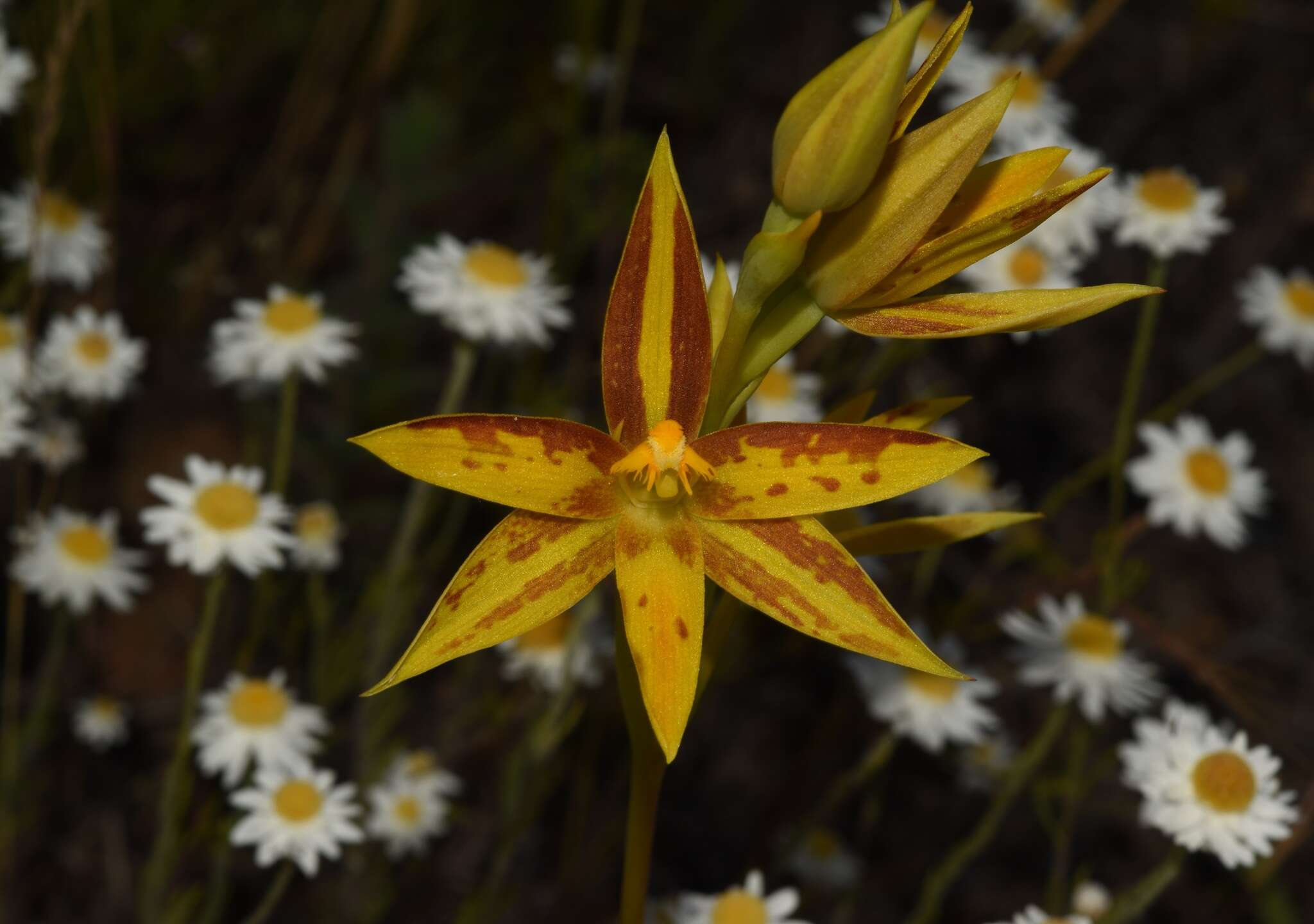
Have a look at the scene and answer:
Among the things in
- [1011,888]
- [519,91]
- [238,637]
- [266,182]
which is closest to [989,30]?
[519,91]

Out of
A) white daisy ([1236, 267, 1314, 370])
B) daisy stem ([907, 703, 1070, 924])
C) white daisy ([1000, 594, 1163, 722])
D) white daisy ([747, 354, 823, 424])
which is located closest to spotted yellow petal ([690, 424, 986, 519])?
daisy stem ([907, 703, 1070, 924])

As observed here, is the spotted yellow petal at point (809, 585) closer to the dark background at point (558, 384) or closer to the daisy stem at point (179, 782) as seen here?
the daisy stem at point (179, 782)

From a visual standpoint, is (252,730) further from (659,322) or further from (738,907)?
(659,322)

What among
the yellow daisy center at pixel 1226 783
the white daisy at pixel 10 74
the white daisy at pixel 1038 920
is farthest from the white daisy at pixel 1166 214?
the white daisy at pixel 10 74

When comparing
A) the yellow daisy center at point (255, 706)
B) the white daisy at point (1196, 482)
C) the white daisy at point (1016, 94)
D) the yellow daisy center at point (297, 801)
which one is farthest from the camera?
the white daisy at point (1016, 94)

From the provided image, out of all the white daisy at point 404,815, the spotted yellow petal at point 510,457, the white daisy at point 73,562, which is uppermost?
the white daisy at point 73,562

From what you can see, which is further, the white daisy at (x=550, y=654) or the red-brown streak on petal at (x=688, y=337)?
the white daisy at (x=550, y=654)

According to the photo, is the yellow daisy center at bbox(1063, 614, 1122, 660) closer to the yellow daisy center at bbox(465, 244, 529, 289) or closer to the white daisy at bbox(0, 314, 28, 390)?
the yellow daisy center at bbox(465, 244, 529, 289)
